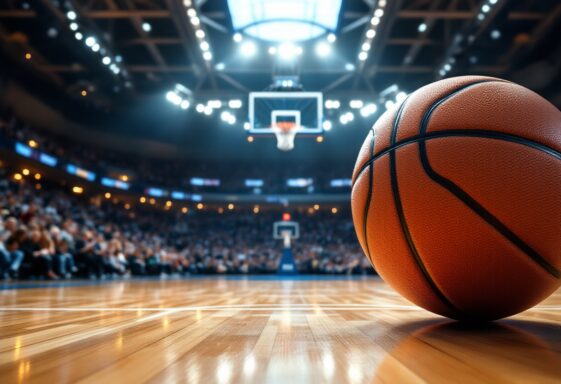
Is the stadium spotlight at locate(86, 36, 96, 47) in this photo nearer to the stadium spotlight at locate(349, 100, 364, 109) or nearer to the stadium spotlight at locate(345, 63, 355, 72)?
the stadium spotlight at locate(345, 63, 355, 72)

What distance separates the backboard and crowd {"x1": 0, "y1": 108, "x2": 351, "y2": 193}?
7.97 metres

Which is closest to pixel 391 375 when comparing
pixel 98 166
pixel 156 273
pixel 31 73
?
pixel 156 273

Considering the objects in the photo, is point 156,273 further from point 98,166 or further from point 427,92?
point 427,92

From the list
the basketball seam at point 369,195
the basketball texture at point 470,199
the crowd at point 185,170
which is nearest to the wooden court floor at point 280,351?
the basketball texture at point 470,199

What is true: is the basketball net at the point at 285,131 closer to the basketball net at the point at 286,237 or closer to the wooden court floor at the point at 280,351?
the basketball net at the point at 286,237

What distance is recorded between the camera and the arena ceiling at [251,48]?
8.68 metres

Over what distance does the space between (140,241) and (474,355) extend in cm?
1642

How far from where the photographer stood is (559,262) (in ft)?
3.84

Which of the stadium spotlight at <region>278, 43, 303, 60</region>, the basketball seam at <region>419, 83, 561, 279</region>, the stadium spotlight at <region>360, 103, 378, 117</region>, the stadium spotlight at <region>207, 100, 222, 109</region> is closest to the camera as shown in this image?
the basketball seam at <region>419, 83, 561, 279</region>

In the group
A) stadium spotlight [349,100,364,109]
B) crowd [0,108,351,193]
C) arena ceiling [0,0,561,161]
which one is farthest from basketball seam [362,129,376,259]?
crowd [0,108,351,193]

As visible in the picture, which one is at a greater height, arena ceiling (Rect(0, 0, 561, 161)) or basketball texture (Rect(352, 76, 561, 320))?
arena ceiling (Rect(0, 0, 561, 161))

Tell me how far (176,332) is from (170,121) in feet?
61.8

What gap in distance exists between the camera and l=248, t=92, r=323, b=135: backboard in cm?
972

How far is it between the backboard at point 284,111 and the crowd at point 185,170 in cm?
797
